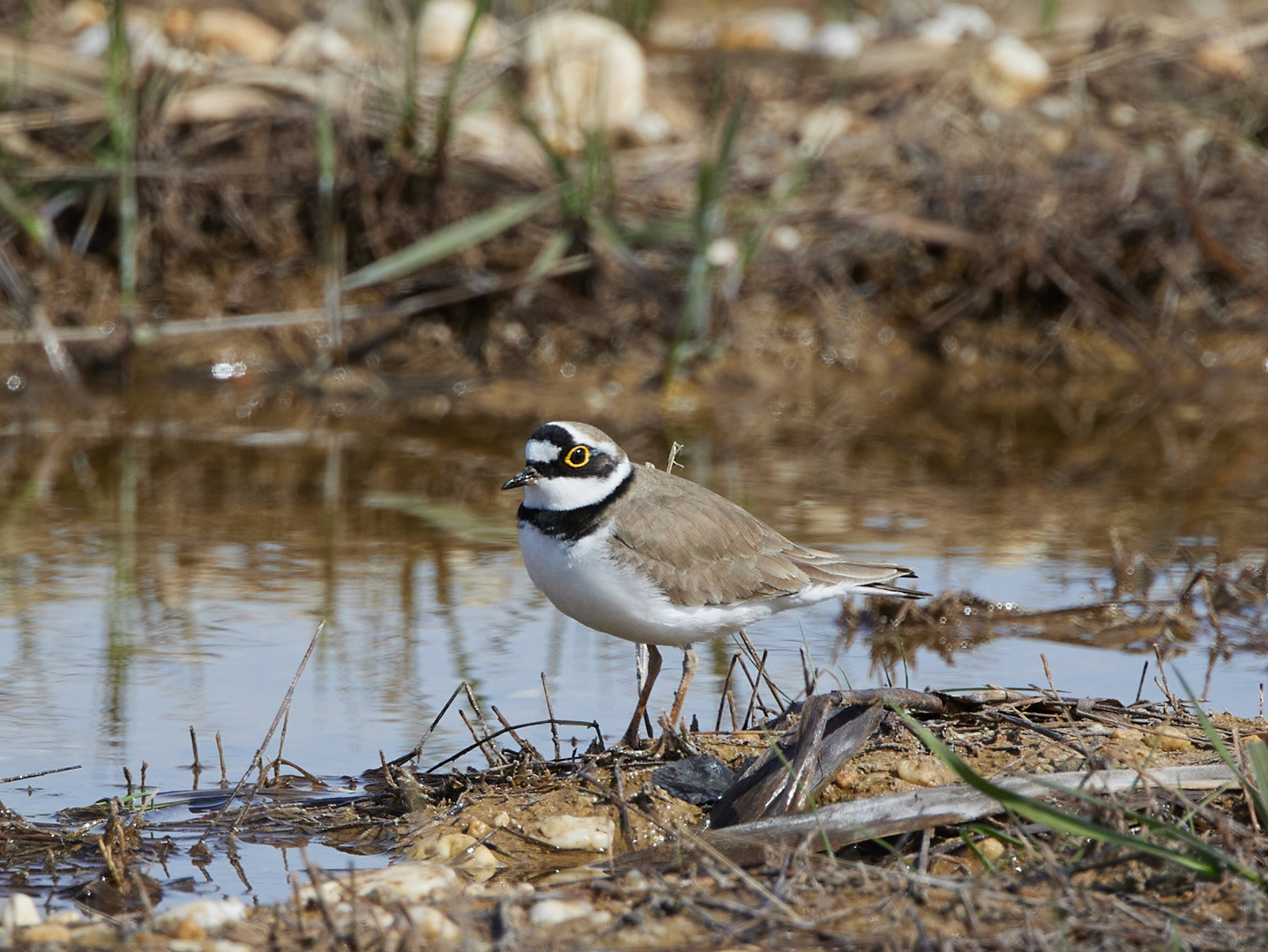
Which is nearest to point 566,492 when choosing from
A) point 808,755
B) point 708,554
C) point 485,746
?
point 708,554

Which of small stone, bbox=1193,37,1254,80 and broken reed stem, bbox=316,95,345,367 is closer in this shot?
broken reed stem, bbox=316,95,345,367

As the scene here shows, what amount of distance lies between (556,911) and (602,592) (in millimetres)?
1262

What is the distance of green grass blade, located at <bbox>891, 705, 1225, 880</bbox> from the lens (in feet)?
10.4

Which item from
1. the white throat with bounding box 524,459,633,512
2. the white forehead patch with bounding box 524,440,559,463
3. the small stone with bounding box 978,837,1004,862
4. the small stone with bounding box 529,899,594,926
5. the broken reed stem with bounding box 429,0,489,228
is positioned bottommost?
the small stone with bounding box 529,899,594,926

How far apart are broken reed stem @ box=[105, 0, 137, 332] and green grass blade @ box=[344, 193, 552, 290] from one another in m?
1.26

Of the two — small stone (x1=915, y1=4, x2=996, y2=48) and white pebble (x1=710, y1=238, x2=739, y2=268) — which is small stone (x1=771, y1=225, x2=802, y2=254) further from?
small stone (x1=915, y1=4, x2=996, y2=48)

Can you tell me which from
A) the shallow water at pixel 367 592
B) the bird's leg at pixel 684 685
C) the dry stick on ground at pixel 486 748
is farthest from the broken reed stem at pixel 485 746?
the bird's leg at pixel 684 685

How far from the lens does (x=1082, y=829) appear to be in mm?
3215

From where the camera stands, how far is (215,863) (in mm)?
3859

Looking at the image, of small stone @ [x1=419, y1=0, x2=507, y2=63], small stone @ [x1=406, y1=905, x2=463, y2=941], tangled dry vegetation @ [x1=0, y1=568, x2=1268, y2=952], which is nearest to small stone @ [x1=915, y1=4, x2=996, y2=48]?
small stone @ [x1=419, y1=0, x2=507, y2=63]

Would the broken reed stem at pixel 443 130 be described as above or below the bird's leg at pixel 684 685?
→ above

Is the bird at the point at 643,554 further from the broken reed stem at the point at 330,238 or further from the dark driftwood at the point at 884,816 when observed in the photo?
the broken reed stem at the point at 330,238

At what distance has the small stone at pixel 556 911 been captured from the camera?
3248 millimetres

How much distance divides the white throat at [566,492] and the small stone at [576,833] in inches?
38.9
